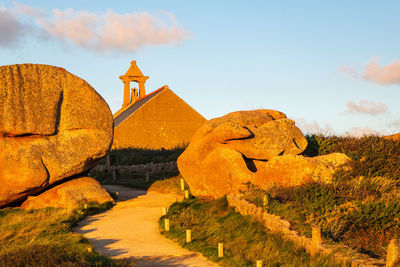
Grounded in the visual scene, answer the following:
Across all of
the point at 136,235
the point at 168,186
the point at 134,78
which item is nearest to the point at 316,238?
the point at 136,235

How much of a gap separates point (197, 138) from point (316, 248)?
405 inches

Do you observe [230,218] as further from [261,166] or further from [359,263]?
[359,263]

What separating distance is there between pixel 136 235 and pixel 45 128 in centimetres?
821

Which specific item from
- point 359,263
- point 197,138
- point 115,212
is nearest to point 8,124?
point 115,212

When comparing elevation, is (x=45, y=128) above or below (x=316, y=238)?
above

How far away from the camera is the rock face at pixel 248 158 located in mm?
17531

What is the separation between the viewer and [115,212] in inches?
770

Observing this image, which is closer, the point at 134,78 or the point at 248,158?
the point at 248,158

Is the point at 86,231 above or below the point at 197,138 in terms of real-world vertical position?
below

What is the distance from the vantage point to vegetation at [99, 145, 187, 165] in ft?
114

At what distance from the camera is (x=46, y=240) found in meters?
13.7

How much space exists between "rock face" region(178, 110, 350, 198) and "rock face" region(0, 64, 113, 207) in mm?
4425

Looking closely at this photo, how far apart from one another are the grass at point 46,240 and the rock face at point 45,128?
1641 mm

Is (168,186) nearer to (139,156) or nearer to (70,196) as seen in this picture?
(70,196)
